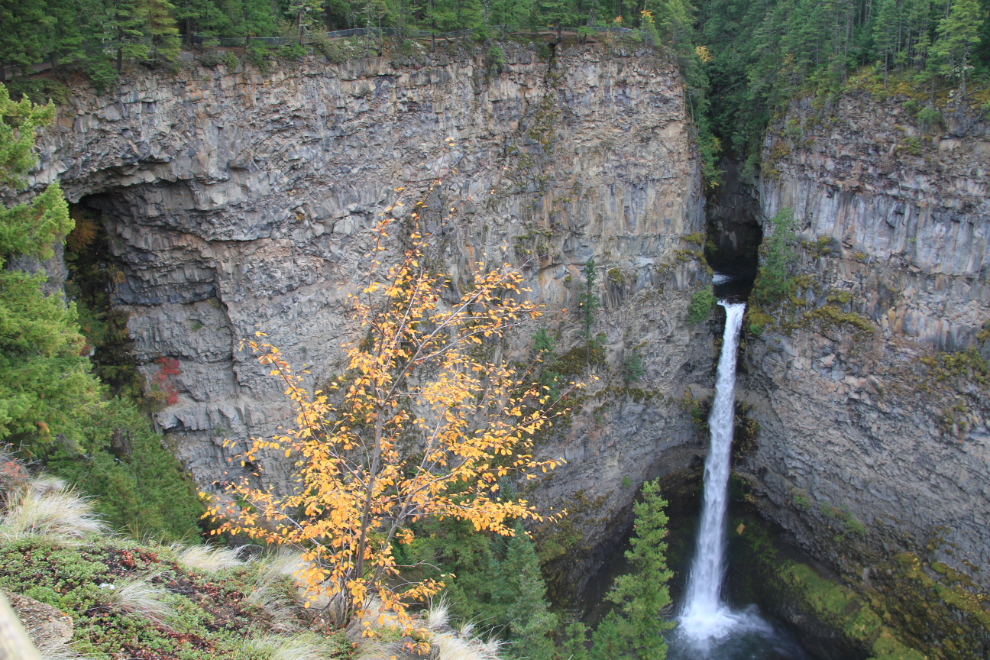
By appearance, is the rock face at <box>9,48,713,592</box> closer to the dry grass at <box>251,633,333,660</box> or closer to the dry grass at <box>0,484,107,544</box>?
the dry grass at <box>0,484,107,544</box>

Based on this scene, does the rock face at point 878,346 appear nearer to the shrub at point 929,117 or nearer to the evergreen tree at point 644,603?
the shrub at point 929,117

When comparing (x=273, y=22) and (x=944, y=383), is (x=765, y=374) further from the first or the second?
(x=273, y=22)

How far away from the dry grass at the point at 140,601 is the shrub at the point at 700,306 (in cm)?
2974

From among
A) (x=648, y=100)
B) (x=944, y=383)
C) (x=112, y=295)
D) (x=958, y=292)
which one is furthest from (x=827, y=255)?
(x=112, y=295)

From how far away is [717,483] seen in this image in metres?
36.0

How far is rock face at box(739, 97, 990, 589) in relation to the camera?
1066 inches

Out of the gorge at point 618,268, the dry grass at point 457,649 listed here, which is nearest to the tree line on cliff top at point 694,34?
the gorge at point 618,268

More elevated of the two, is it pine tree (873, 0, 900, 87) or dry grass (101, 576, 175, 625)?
pine tree (873, 0, 900, 87)

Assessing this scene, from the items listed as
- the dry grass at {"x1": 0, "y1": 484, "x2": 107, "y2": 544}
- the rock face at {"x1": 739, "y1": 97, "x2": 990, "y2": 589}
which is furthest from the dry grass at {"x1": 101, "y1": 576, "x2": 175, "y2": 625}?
the rock face at {"x1": 739, "y1": 97, "x2": 990, "y2": 589}

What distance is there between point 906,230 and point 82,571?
32191 mm

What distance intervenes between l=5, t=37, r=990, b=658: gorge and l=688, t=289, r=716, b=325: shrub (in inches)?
22.4

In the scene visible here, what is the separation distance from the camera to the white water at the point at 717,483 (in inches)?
1339

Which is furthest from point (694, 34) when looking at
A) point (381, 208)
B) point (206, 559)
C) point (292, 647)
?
point (292, 647)

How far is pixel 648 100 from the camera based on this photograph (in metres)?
32.0
